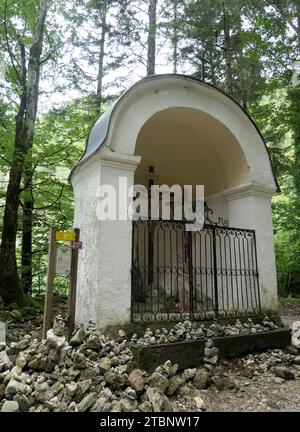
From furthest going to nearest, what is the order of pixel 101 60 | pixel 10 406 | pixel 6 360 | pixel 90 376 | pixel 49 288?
pixel 101 60, pixel 49 288, pixel 6 360, pixel 90 376, pixel 10 406

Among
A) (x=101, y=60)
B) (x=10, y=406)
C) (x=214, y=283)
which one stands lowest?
(x=10, y=406)

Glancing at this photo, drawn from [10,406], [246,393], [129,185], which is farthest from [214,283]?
[10,406]

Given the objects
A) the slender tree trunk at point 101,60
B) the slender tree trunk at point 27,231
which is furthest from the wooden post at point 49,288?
the slender tree trunk at point 101,60

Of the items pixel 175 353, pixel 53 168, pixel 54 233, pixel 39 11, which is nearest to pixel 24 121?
pixel 53 168

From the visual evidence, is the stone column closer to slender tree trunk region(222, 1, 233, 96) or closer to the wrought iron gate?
the wrought iron gate

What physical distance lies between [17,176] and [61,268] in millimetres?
3732

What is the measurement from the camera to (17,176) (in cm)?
714

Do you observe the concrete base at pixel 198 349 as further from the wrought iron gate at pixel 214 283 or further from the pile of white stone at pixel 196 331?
the wrought iron gate at pixel 214 283

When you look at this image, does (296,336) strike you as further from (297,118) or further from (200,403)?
(297,118)

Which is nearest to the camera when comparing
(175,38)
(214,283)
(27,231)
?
(214,283)

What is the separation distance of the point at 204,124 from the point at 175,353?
13.0 ft

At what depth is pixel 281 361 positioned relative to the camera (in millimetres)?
4633

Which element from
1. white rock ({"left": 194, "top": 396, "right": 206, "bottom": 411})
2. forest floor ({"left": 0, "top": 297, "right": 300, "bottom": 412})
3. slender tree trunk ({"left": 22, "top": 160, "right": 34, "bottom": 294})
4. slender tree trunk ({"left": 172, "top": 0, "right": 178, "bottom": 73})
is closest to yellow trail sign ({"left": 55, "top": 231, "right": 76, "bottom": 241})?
forest floor ({"left": 0, "top": 297, "right": 300, "bottom": 412})

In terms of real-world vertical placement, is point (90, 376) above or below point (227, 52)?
below
